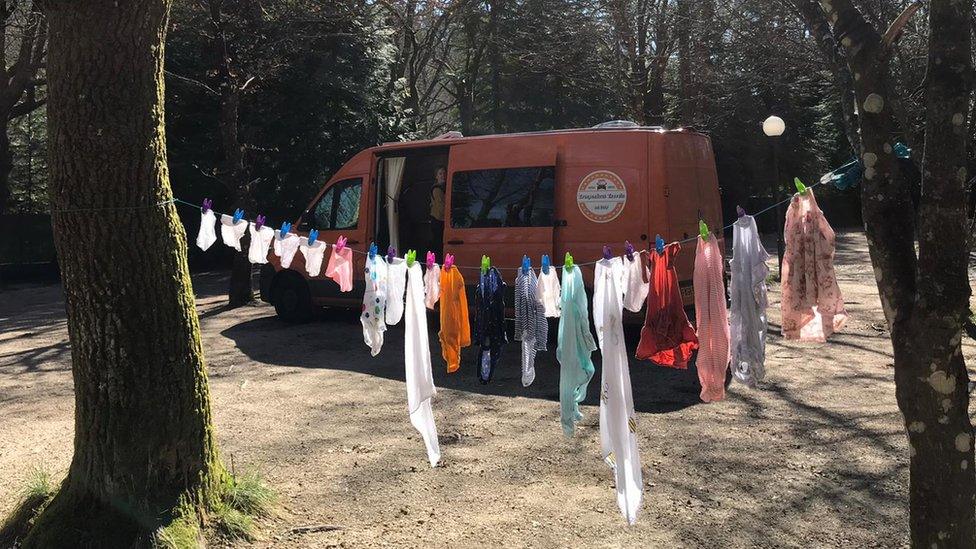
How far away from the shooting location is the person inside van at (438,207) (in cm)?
1035

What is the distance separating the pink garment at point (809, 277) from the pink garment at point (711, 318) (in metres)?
0.34

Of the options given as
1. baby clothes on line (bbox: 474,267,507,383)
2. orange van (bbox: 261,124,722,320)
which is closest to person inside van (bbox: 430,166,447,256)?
orange van (bbox: 261,124,722,320)

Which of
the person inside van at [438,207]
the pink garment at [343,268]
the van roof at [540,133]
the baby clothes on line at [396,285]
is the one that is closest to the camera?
the baby clothes on line at [396,285]

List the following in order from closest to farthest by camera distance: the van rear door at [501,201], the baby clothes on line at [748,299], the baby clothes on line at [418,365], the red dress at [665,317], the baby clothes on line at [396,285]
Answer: the baby clothes on line at [748,299]
the red dress at [665,317]
the baby clothes on line at [418,365]
the baby clothes on line at [396,285]
the van rear door at [501,201]

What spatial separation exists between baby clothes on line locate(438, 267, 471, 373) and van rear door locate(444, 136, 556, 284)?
4.00m

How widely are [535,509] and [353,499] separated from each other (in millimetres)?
1085

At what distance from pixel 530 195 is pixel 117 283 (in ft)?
18.4

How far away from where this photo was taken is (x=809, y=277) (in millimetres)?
3854

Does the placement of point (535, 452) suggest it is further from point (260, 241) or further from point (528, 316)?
point (260, 241)

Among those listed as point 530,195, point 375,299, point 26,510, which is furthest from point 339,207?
point 26,510

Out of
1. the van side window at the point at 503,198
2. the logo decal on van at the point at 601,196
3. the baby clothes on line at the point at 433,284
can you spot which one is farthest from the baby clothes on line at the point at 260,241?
the logo decal on van at the point at 601,196

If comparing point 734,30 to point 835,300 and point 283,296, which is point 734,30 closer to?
point 283,296

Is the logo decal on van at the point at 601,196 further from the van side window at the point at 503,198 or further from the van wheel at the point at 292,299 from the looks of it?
the van wheel at the point at 292,299

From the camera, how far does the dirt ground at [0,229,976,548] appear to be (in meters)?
4.25
